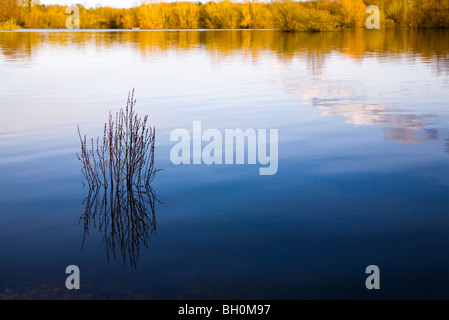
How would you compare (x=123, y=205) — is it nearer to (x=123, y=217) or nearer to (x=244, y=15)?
(x=123, y=217)

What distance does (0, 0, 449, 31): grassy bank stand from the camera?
2349 inches

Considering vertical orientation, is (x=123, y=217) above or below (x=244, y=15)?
below

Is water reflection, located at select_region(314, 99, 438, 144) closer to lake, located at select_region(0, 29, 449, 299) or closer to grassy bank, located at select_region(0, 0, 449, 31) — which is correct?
lake, located at select_region(0, 29, 449, 299)

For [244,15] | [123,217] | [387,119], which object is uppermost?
[244,15]

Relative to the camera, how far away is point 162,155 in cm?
875

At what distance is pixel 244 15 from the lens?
87562mm

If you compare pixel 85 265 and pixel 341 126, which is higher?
pixel 341 126

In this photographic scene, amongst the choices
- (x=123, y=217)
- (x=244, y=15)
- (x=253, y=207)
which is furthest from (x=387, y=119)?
(x=244, y=15)

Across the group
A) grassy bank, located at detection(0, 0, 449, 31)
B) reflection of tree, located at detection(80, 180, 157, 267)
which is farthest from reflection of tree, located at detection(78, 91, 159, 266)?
grassy bank, located at detection(0, 0, 449, 31)

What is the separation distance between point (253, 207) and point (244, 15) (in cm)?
8417

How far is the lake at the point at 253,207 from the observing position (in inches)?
187

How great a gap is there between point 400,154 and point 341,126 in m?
2.26
